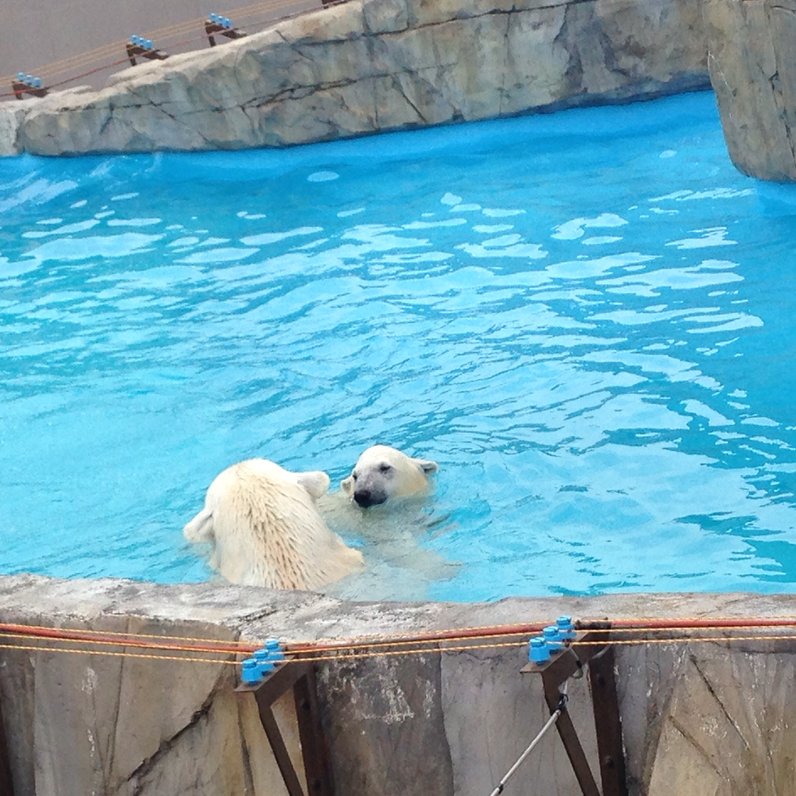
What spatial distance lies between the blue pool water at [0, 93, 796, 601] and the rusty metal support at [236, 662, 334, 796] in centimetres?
162

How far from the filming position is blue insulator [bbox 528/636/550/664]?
321cm

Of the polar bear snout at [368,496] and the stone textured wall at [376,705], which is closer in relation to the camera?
the stone textured wall at [376,705]

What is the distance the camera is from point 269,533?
17.4 feet

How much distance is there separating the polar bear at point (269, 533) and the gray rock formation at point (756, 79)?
5876mm

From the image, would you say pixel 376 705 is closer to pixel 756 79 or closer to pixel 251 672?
pixel 251 672

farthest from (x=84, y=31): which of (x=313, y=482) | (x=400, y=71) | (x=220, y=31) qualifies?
(x=313, y=482)

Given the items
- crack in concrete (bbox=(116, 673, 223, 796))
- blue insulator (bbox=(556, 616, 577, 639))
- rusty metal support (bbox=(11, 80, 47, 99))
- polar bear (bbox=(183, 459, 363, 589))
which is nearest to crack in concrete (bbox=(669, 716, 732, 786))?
blue insulator (bbox=(556, 616, 577, 639))

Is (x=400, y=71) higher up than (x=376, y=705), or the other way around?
(x=400, y=71)

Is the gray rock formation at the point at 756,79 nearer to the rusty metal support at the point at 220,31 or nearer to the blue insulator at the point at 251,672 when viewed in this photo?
the rusty metal support at the point at 220,31

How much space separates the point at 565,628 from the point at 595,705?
215 millimetres

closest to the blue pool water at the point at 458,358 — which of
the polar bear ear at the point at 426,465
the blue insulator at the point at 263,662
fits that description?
the polar bear ear at the point at 426,465

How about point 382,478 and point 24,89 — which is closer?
point 382,478

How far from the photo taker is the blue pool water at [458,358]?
6.39 meters

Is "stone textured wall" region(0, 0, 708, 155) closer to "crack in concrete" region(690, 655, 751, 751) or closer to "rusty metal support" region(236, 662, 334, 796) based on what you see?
"rusty metal support" region(236, 662, 334, 796)
